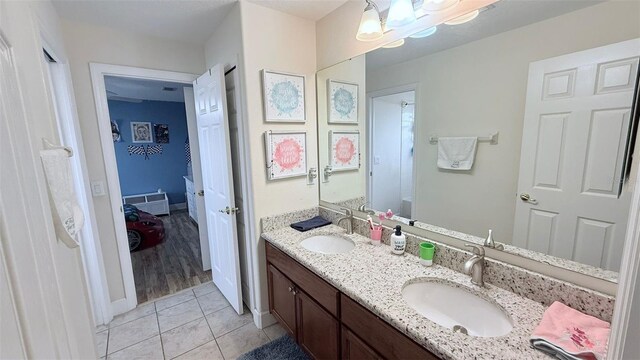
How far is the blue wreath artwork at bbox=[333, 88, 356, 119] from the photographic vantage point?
196 centimetres

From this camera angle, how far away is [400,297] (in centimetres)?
107

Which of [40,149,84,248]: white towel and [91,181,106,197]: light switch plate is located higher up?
[40,149,84,248]: white towel

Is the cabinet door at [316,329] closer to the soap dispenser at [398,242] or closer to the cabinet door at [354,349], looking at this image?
the cabinet door at [354,349]

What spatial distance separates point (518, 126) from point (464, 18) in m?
0.57

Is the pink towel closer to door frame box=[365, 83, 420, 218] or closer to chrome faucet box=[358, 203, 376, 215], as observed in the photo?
door frame box=[365, 83, 420, 218]

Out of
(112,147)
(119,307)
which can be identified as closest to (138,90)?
(112,147)

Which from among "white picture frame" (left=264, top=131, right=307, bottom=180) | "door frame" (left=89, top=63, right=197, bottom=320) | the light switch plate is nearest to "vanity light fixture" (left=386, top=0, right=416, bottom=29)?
"white picture frame" (left=264, top=131, right=307, bottom=180)

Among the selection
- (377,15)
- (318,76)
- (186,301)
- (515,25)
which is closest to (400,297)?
(515,25)

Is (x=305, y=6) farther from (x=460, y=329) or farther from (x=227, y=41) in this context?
(x=460, y=329)

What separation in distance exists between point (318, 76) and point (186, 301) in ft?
7.57

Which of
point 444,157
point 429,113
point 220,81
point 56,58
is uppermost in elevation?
point 56,58

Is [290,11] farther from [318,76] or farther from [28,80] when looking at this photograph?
[28,80]

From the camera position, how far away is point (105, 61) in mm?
2033

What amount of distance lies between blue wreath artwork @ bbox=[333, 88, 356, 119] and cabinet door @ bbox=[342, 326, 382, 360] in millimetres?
1452
